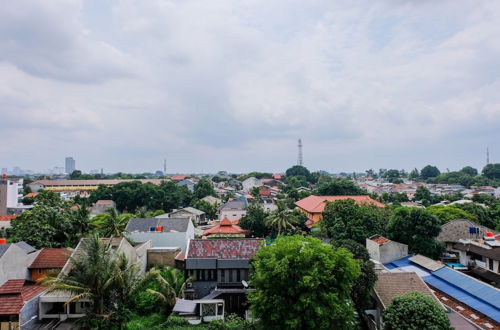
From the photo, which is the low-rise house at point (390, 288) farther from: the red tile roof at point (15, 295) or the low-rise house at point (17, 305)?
the red tile roof at point (15, 295)

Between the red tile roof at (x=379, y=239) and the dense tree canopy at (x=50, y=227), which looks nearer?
the dense tree canopy at (x=50, y=227)

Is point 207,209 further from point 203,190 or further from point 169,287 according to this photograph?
point 169,287

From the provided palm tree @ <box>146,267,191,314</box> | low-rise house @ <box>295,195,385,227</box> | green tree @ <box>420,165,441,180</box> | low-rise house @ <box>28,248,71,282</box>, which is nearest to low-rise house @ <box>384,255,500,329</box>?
palm tree @ <box>146,267,191,314</box>

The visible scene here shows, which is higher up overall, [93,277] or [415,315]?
[93,277]

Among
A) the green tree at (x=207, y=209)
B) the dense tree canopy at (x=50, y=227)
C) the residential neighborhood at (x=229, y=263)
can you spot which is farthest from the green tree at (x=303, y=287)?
the green tree at (x=207, y=209)

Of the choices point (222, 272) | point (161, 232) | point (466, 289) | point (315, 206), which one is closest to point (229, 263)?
point (222, 272)

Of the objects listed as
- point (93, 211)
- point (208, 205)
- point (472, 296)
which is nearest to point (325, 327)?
point (472, 296)
